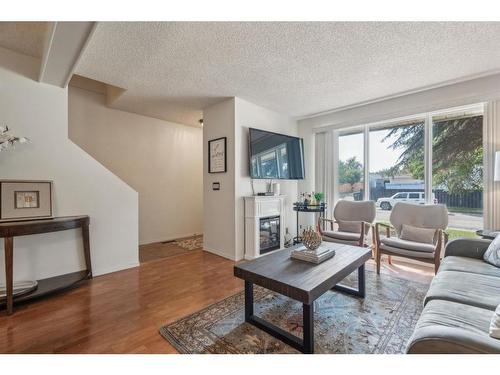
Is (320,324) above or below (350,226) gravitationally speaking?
below

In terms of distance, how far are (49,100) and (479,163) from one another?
5.28m

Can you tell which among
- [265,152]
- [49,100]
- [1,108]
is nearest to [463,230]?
[265,152]

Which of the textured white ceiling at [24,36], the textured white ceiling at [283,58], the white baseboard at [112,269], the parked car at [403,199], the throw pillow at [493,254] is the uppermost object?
the textured white ceiling at [24,36]

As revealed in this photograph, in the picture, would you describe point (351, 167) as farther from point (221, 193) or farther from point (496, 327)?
point (496, 327)

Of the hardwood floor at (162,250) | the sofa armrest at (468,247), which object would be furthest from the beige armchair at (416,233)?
the hardwood floor at (162,250)

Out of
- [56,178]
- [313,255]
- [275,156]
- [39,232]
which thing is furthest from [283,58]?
[39,232]

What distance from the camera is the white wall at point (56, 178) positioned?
94.6 inches

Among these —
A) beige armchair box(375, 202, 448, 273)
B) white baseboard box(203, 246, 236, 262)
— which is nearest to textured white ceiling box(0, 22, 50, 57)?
white baseboard box(203, 246, 236, 262)

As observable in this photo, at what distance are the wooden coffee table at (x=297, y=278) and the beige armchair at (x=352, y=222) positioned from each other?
1.01 m

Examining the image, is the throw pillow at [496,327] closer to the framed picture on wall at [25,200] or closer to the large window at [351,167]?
the large window at [351,167]

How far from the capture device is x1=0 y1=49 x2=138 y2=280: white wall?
94.6 inches

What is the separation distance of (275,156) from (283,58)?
5.77ft

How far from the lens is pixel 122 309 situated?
2.07 m
